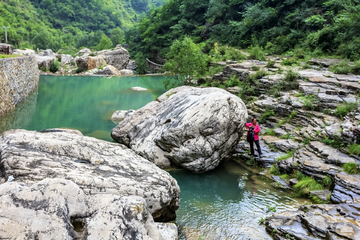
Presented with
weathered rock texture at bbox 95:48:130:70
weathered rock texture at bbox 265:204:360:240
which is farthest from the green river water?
weathered rock texture at bbox 95:48:130:70

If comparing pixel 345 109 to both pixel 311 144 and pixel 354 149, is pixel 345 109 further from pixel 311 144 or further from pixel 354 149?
pixel 354 149

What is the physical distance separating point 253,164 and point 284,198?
2.47 m

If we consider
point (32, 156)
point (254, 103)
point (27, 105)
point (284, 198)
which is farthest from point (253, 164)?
point (27, 105)

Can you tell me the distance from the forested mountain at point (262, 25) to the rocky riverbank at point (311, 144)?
4.55 meters

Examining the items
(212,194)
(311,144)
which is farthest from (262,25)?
(212,194)

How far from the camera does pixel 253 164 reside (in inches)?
407

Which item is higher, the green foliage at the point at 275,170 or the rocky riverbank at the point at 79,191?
the rocky riverbank at the point at 79,191

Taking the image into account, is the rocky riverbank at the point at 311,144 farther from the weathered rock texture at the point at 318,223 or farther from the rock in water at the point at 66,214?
the rock in water at the point at 66,214

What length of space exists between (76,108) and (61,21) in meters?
107

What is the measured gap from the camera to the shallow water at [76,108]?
48.6ft

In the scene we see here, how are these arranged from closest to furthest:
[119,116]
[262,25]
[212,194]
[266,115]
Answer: [212,194], [266,115], [119,116], [262,25]

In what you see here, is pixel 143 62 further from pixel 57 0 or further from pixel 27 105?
pixel 57 0

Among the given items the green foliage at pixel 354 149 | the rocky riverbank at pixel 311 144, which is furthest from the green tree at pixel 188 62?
the green foliage at pixel 354 149

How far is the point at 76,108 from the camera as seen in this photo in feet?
65.1
